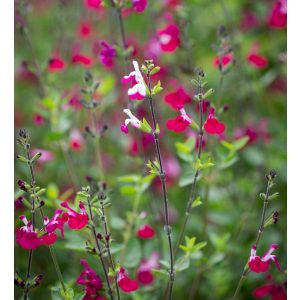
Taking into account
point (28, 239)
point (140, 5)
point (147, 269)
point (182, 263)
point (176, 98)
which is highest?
point (140, 5)

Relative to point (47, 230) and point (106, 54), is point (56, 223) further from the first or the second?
point (106, 54)

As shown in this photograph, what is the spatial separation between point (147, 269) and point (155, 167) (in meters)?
0.52

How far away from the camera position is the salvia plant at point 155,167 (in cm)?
128

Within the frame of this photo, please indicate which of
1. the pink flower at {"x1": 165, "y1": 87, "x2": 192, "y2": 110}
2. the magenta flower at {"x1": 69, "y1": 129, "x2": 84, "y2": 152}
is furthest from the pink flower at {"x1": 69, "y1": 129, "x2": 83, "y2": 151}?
the pink flower at {"x1": 165, "y1": 87, "x2": 192, "y2": 110}

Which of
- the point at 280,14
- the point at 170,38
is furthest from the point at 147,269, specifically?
the point at 280,14

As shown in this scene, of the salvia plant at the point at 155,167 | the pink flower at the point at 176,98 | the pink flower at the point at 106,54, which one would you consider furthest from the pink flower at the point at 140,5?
the pink flower at the point at 176,98

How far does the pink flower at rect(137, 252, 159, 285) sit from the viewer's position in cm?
163

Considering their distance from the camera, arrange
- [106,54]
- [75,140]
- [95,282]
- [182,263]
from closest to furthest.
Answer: [95,282] → [182,263] → [106,54] → [75,140]

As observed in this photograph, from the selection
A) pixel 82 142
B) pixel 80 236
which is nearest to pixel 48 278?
pixel 80 236

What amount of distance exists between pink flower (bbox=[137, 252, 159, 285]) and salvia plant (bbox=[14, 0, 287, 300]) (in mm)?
11

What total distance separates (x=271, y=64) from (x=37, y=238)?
1935mm

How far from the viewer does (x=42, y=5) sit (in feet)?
13.1

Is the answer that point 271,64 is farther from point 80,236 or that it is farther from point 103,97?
point 80,236

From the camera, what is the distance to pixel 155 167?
Answer: 1.27 m
